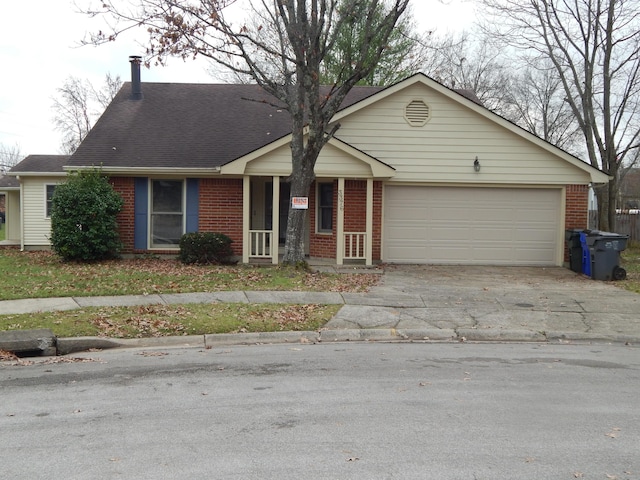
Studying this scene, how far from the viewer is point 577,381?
262 inches

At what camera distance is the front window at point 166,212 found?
685 inches

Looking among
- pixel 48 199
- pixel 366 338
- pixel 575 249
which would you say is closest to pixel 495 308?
pixel 366 338

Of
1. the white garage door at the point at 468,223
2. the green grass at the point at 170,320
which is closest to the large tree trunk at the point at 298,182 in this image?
the green grass at the point at 170,320

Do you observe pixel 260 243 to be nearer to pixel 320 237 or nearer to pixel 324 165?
pixel 320 237

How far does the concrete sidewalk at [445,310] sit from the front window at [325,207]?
3.55 meters

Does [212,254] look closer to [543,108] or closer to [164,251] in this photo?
[164,251]

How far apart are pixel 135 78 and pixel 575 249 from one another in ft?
48.9

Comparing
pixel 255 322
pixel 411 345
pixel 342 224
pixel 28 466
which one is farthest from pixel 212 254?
pixel 28 466

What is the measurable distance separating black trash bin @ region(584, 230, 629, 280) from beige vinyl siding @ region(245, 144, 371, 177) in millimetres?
5895

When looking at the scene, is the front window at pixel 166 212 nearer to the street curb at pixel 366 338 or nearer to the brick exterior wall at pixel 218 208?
the brick exterior wall at pixel 218 208

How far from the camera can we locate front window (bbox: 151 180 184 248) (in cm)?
1741

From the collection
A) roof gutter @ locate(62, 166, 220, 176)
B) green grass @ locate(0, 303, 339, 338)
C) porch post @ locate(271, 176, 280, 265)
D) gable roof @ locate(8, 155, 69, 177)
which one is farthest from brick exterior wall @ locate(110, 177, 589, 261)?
green grass @ locate(0, 303, 339, 338)

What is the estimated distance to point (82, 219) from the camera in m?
15.6

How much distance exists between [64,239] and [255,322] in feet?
27.4
